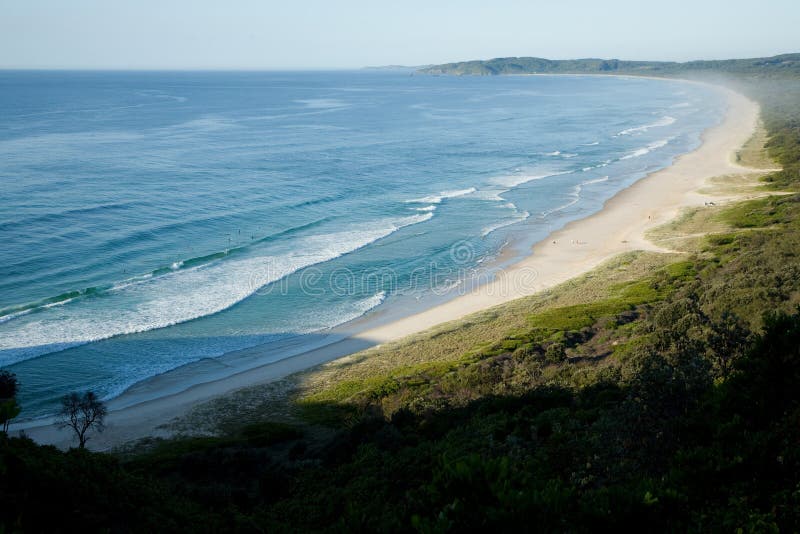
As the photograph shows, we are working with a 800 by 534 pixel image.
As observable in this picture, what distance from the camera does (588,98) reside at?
522 feet

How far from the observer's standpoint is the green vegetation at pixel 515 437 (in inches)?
311

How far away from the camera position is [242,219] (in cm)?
4775

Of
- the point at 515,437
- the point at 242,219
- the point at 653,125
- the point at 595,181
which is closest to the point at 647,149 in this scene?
the point at 595,181

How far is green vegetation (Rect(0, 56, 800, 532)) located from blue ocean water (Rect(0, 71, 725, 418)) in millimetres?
7032

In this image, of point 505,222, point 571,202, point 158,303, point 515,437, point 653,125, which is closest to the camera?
point 515,437

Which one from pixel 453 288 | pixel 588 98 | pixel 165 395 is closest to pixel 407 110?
pixel 588 98

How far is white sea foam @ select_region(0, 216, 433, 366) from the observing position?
92.9 feet

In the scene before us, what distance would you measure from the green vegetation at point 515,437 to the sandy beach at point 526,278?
1.70 meters

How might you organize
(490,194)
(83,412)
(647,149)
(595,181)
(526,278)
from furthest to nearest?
1. (647,149)
2. (595,181)
3. (490,194)
4. (526,278)
5. (83,412)

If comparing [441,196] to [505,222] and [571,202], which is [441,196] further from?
[571,202]

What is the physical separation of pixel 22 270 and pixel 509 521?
3593 cm

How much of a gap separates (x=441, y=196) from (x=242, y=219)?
717 inches

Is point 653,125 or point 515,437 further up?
point 653,125

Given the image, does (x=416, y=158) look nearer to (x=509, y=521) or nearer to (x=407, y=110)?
(x=407, y=110)
